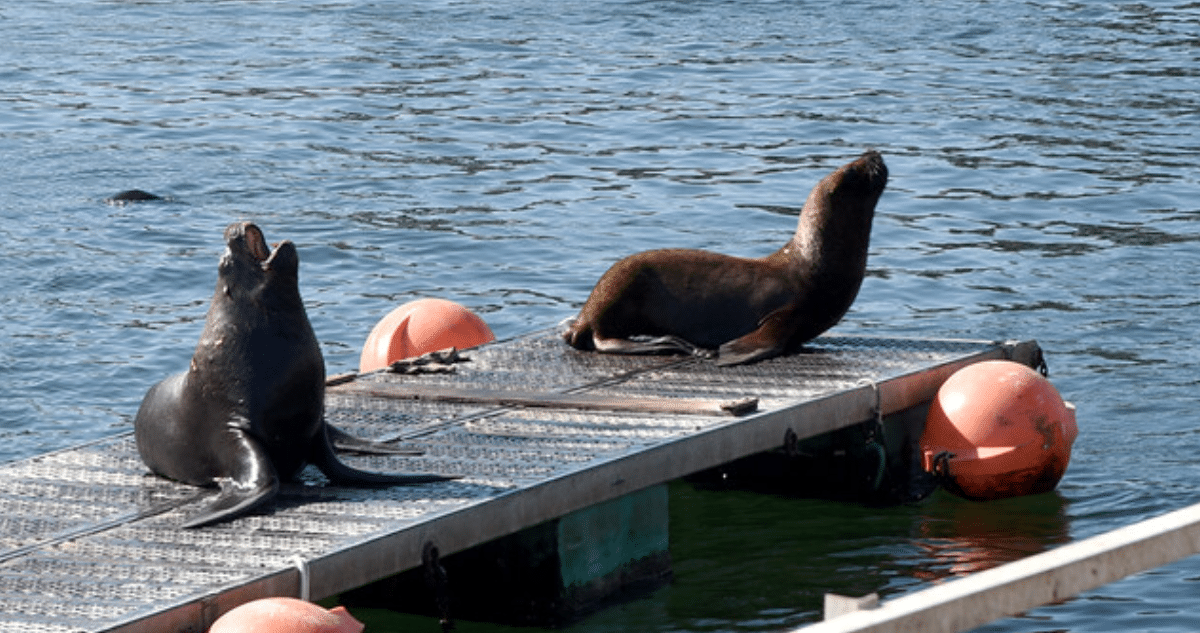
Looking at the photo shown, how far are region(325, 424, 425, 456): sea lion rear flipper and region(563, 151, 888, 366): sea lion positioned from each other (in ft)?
6.91

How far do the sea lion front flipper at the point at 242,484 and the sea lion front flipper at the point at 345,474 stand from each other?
19 cm

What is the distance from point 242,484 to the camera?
7.52 metres

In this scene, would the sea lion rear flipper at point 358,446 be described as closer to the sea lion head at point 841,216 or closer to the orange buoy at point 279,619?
the orange buoy at point 279,619

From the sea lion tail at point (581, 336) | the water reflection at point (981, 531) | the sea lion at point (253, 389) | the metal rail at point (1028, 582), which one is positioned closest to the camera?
the metal rail at point (1028, 582)

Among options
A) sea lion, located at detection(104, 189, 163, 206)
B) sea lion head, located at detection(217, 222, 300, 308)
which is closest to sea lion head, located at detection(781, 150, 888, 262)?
sea lion head, located at detection(217, 222, 300, 308)

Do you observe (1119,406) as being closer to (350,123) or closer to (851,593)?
(851,593)

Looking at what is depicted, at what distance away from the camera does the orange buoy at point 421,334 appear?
35.2 ft

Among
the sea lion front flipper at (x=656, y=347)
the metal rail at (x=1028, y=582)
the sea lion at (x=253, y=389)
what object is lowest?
the sea lion front flipper at (x=656, y=347)

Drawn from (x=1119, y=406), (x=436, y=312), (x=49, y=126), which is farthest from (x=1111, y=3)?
(x=436, y=312)

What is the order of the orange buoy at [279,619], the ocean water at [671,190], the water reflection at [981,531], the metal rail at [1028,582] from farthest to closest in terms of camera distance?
the ocean water at [671,190] → the water reflection at [981,531] → the orange buoy at [279,619] → the metal rail at [1028,582]

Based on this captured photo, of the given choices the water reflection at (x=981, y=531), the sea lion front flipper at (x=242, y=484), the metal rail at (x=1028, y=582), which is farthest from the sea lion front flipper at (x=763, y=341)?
the metal rail at (x=1028, y=582)

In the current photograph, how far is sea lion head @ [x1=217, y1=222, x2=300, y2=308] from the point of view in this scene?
773 cm

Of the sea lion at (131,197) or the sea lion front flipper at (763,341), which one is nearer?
the sea lion front flipper at (763,341)

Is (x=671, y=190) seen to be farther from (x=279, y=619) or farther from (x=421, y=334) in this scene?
(x=279, y=619)
